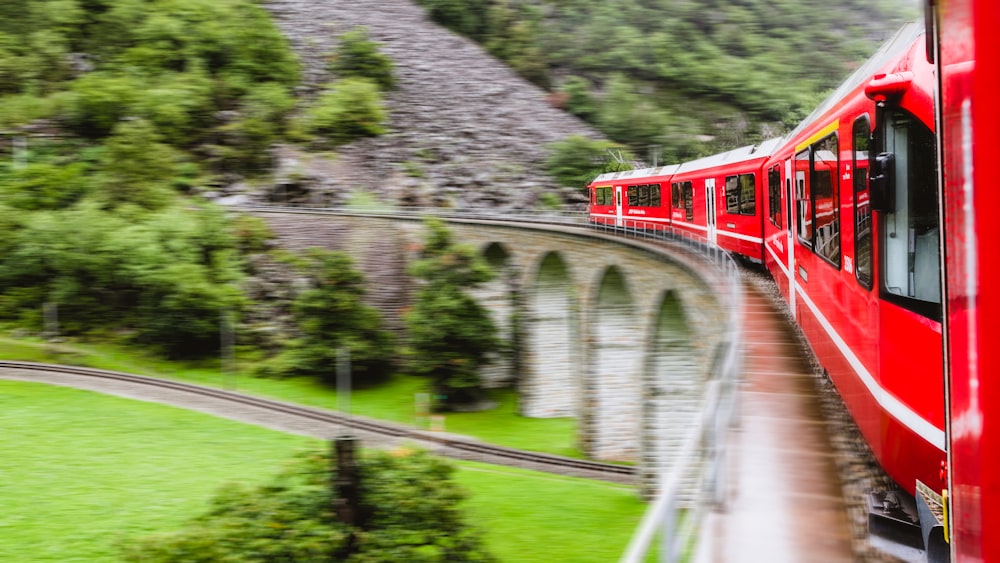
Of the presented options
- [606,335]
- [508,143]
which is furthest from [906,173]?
[508,143]

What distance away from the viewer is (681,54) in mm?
77250

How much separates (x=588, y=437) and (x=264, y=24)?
184 ft

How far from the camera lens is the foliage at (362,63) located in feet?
244

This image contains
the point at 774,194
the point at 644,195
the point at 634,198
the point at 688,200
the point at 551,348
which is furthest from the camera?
the point at 551,348

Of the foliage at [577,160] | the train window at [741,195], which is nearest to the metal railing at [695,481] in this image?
the train window at [741,195]

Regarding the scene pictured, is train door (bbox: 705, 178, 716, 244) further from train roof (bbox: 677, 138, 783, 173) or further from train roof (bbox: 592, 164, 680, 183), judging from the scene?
train roof (bbox: 592, 164, 680, 183)

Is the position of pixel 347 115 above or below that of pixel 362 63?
below

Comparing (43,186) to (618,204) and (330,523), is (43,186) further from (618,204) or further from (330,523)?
(330,523)

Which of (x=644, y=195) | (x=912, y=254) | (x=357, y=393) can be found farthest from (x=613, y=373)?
(x=912, y=254)

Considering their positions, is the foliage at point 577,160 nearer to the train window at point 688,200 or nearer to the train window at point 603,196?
the train window at point 603,196

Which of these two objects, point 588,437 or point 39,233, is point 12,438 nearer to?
point 39,233

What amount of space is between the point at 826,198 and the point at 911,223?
317cm

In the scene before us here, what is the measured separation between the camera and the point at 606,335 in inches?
970

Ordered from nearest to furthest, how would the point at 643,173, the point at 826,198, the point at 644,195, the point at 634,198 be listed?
the point at 826,198 < the point at 644,195 < the point at 643,173 < the point at 634,198
